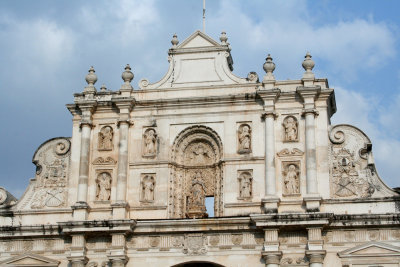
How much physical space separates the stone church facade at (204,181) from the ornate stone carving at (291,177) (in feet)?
0.08

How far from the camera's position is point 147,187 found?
68.1ft

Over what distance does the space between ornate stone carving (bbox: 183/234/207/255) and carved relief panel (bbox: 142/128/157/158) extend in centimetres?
249

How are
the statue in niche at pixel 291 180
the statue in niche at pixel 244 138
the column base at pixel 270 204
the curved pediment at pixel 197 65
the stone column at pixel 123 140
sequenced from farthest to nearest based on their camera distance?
1. the curved pediment at pixel 197 65
2. the statue in niche at pixel 244 138
3. the stone column at pixel 123 140
4. the statue in niche at pixel 291 180
5. the column base at pixel 270 204

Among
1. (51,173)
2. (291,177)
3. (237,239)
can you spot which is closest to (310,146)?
(291,177)

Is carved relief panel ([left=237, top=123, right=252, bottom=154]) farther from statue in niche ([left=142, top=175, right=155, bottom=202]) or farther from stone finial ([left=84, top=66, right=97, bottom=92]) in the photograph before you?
stone finial ([left=84, top=66, right=97, bottom=92])

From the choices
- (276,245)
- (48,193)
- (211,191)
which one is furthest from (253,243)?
(48,193)

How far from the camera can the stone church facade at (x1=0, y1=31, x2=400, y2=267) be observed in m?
19.4

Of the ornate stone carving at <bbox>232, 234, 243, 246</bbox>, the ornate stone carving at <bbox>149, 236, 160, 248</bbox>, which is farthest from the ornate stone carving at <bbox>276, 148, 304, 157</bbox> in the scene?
the ornate stone carving at <bbox>149, 236, 160, 248</bbox>

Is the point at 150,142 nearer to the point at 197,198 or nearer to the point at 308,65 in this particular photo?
the point at 197,198

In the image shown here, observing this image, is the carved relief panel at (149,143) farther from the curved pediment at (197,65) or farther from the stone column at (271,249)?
the stone column at (271,249)

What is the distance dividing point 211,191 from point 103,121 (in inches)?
137

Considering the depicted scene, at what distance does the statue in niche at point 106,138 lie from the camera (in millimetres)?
21391

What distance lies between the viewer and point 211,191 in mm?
20938

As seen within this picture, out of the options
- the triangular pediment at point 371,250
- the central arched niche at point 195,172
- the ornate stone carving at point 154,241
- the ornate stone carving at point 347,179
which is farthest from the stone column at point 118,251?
the ornate stone carving at point 347,179
